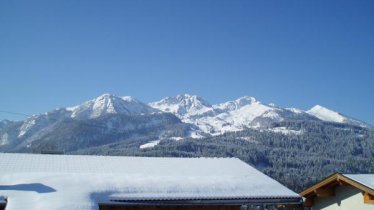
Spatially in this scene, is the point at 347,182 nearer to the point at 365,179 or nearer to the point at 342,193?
the point at 365,179

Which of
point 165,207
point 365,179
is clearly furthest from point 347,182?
Result: point 165,207

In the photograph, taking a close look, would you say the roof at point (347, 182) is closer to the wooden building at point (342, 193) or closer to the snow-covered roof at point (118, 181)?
the wooden building at point (342, 193)

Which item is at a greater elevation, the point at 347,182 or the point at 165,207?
the point at 347,182

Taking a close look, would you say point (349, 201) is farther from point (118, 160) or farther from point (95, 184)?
point (95, 184)

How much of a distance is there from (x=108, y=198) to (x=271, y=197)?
16.5 ft

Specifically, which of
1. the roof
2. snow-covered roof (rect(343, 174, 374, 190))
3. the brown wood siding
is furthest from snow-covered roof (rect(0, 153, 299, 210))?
snow-covered roof (rect(343, 174, 374, 190))

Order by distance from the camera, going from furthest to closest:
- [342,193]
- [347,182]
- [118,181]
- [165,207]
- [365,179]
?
[342,193] < [365,179] < [347,182] < [165,207] < [118,181]

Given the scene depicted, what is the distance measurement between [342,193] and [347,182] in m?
1.01

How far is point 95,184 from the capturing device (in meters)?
11.5

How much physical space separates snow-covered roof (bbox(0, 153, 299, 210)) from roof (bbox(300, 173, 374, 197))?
2998mm

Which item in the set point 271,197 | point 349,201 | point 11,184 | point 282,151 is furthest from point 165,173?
point 282,151

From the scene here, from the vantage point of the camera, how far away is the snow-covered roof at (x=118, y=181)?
33.7 feet

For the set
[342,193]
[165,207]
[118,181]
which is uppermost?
[118,181]

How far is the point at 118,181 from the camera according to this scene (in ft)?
40.0
